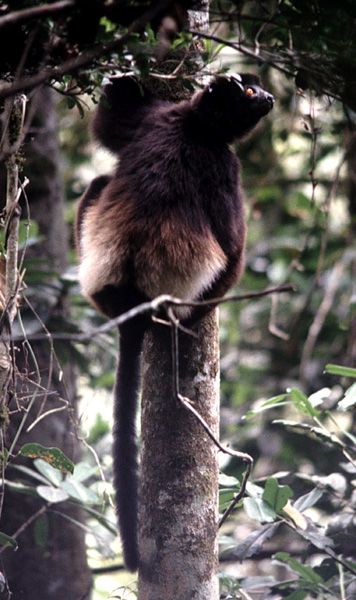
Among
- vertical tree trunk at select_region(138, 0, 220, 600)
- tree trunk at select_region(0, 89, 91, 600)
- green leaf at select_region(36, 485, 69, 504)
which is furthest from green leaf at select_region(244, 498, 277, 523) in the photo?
tree trunk at select_region(0, 89, 91, 600)

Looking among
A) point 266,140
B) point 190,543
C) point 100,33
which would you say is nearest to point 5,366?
point 190,543

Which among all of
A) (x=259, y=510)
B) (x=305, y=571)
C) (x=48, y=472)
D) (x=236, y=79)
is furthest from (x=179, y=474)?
(x=236, y=79)

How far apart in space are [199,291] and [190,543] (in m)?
0.85

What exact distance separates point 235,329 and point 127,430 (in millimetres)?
2483

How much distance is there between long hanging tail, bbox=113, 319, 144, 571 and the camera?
8.92 ft

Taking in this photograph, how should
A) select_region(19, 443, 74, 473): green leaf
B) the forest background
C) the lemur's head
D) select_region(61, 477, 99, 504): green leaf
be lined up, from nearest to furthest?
the forest background < select_region(19, 443, 74, 473): green leaf < the lemur's head < select_region(61, 477, 99, 504): green leaf

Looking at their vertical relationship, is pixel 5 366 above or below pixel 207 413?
above

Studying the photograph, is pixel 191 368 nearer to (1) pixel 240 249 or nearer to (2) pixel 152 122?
(1) pixel 240 249

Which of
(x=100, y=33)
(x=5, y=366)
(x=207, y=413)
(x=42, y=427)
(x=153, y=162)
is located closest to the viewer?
(x=100, y=33)

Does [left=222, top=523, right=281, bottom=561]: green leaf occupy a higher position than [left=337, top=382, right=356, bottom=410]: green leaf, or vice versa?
[left=337, top=382, right=356, bottom=410]: green leaf

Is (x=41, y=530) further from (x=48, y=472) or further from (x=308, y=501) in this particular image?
(x=308, y=501)

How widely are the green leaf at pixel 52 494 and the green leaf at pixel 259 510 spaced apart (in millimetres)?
720

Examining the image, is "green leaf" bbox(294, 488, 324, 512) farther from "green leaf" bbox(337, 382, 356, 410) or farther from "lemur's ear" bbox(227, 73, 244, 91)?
"lemur's ear" bbox(227, 73, 244, 91)

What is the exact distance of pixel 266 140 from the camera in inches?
217
